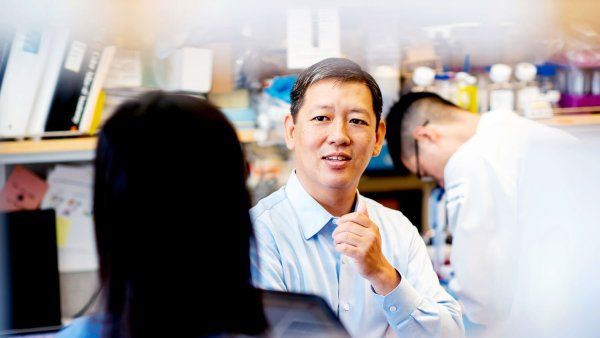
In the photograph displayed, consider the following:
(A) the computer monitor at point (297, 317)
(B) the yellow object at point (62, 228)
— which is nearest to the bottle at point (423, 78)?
(A) the computer monitor at point (297, 317)

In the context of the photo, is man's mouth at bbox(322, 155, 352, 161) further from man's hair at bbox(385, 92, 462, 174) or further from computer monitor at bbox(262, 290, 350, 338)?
man's hair at bbox(385, 92, 462, 174)

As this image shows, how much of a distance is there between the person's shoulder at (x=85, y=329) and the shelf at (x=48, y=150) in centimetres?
63

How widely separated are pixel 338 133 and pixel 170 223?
0.37 metres

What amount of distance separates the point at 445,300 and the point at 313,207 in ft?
1.07

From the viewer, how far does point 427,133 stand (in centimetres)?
161

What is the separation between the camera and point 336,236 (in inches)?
44.8

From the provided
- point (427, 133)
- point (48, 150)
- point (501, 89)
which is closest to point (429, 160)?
point (427, 133)

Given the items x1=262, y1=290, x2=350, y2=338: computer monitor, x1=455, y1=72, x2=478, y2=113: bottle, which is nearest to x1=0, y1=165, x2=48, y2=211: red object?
x1=262, y1=290, x2=350, y2=338: computer monitor

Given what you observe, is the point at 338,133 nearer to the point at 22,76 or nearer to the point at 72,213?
the point at 22,76

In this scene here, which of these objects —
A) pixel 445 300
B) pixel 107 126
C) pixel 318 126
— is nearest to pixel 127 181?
pixel 107 126

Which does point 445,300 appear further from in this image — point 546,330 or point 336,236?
point 546,330

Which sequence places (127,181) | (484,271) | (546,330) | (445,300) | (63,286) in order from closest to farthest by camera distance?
(127,181) → (445,300) → (484,271) → (546,330) → (63,286)

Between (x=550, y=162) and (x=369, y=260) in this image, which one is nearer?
(x=369, y=260)

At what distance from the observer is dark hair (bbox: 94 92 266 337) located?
2.84 feet
